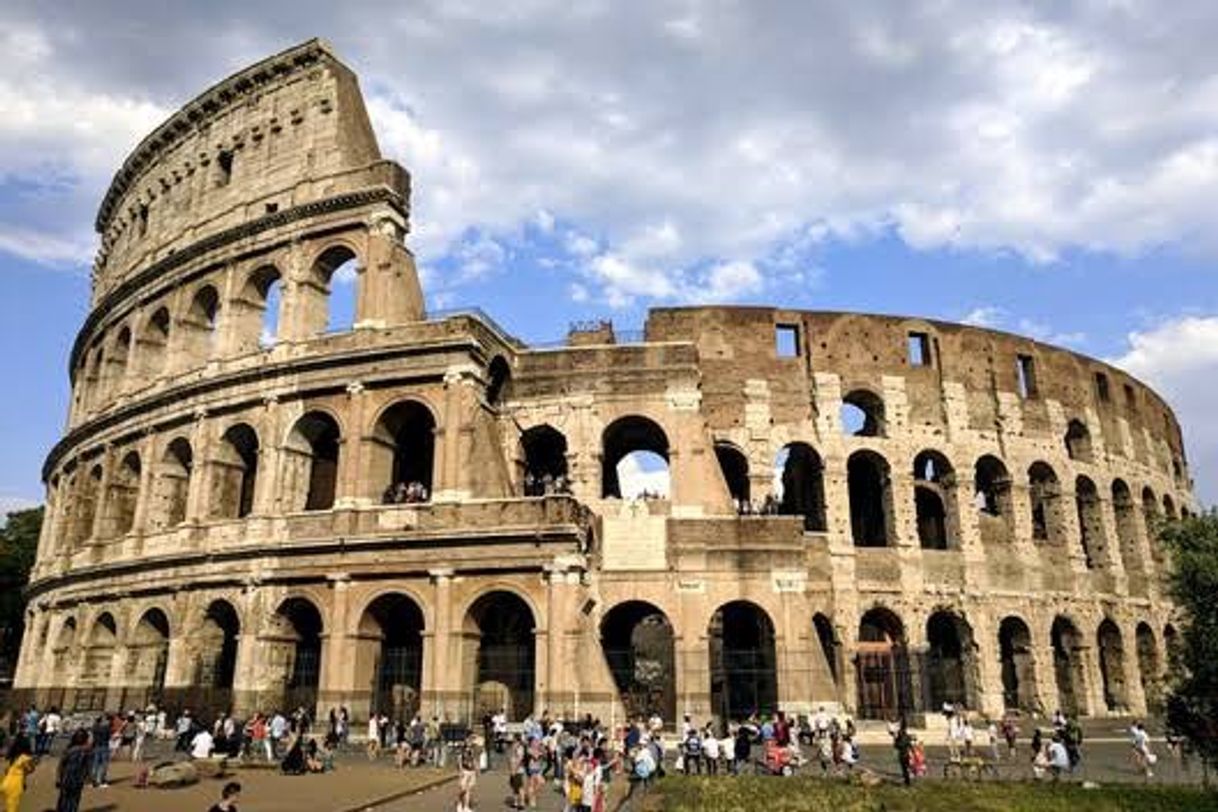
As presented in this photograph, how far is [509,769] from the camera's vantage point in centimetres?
1662

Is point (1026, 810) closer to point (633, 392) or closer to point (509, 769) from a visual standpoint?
point (509, 769)

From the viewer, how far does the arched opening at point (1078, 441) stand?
1185 inches

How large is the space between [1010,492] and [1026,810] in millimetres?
17781

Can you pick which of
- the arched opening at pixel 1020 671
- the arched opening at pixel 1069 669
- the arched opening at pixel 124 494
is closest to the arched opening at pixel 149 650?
the arched opening at pixel 124 494

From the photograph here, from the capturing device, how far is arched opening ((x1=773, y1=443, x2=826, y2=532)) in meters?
26.3

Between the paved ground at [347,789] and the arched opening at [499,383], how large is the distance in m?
9.94

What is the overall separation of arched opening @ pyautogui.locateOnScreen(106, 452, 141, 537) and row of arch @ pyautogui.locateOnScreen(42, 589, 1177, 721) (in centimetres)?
281

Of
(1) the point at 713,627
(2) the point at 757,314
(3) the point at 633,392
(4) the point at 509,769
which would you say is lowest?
(4) the point at 509,769

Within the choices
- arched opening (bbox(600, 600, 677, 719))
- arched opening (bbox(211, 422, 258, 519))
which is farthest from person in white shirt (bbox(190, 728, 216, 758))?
arched opening (bbox(600, 600, 677, 719))

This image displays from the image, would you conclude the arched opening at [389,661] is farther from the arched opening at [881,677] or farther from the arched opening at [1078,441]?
the arched opening at [1078,441]

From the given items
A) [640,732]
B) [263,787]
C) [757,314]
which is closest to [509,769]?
[640,732]

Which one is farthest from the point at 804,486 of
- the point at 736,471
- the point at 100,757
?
the point at 100,757

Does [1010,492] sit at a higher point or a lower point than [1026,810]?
higher

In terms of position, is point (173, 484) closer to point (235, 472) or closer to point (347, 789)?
point (235, 472)
